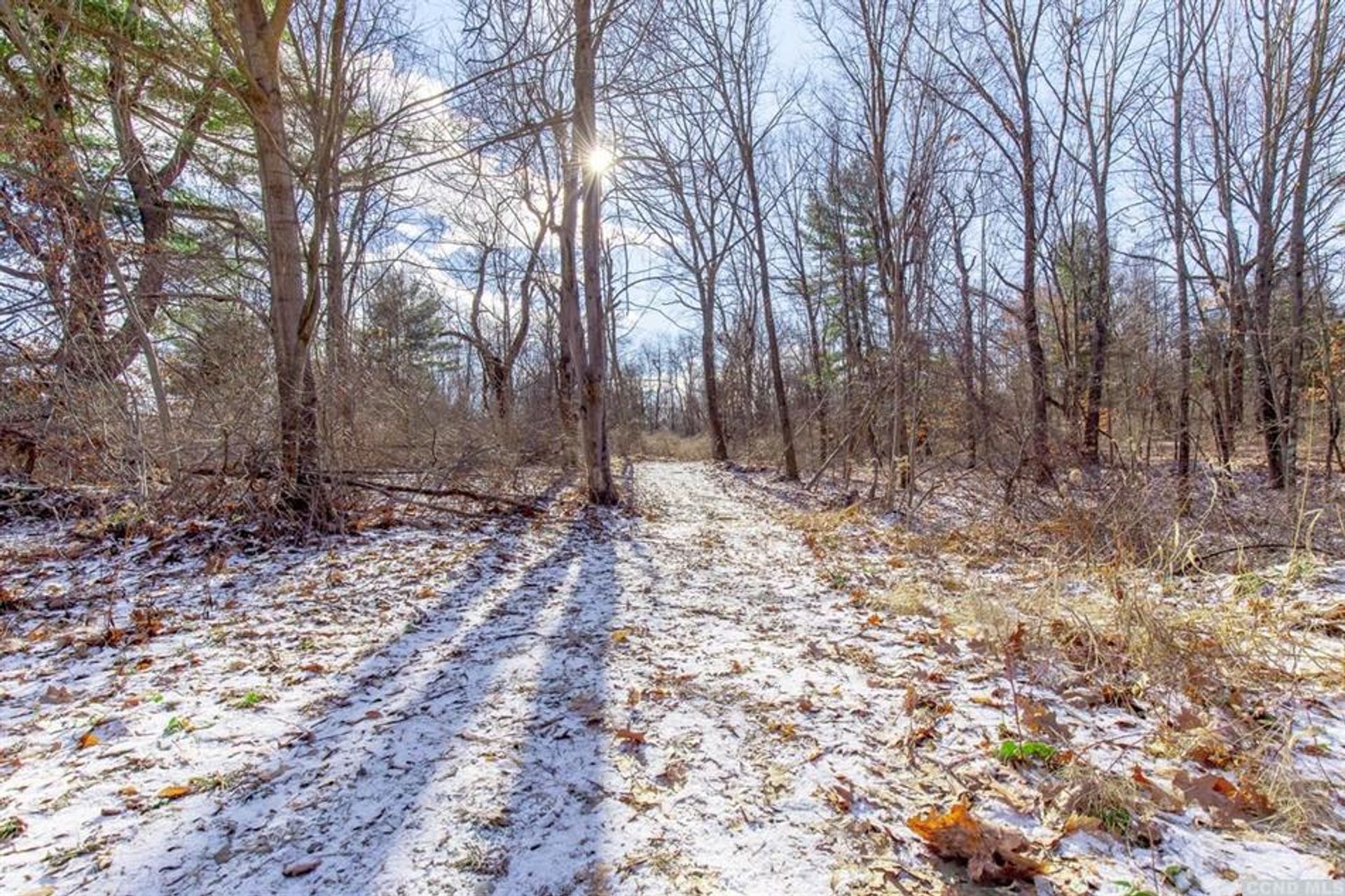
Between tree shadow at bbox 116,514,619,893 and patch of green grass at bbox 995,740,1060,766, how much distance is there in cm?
141

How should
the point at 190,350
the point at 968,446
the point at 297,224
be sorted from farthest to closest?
the point at 968,446
the point at 190,350
the point at 297,224

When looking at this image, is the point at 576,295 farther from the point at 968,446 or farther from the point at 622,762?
the point at 622,762

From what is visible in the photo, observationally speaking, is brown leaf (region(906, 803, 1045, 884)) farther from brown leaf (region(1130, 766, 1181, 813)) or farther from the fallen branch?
the fallen branch

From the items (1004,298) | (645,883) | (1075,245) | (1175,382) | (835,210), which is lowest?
(645,883)

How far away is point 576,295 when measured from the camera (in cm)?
842

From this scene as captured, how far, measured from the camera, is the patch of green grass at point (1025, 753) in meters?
2.02

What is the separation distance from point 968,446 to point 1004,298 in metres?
7.14

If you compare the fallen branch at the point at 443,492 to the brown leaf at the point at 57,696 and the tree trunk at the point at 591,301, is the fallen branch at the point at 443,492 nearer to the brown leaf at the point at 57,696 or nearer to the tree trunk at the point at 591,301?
the tree trunk at the point at 591,301

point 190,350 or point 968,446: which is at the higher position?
point 190,350

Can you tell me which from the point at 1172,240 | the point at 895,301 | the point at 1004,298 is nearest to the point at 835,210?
the point at 1004,298

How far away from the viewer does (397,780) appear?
1991 mm

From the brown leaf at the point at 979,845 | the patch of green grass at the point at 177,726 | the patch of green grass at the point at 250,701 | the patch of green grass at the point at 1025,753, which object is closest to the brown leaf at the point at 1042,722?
the patch of green grass at the point at 1025,753

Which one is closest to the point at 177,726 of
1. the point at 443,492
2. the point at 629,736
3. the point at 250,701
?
the point at 250,701

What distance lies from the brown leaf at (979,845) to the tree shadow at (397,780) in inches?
37.7
